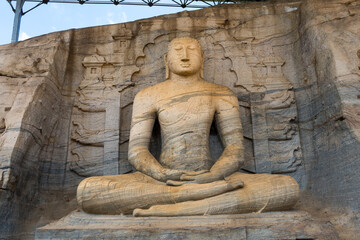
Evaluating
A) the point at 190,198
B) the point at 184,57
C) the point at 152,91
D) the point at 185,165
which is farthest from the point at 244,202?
the point at 184,57

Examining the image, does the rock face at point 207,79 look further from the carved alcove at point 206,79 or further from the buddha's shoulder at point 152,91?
the buddha's shoulder at point 152,91

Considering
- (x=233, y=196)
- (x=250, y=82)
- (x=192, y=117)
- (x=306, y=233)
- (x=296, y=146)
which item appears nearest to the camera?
(x=306, y=233)

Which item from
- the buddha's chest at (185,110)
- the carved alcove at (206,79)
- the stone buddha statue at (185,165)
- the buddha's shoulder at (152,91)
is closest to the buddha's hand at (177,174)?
the stone buddha statue at (185,165)

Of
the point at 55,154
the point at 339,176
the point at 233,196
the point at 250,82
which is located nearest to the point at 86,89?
the point at 55,154

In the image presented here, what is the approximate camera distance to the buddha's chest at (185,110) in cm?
518

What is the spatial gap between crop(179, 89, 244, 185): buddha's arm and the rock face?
609 millimetres

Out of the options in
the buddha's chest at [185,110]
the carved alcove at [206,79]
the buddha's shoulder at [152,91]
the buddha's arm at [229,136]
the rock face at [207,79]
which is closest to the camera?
the buddha's arm at [229,136]

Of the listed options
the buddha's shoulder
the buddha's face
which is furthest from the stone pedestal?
the buddha's face

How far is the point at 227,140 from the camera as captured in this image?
5.06m

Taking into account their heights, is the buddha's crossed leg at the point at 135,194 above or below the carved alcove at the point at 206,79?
below

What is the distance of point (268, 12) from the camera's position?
6648 mm

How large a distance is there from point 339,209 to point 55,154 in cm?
396

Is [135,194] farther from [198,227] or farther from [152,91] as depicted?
[152,91]

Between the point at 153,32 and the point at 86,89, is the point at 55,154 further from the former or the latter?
the point at 153,32
